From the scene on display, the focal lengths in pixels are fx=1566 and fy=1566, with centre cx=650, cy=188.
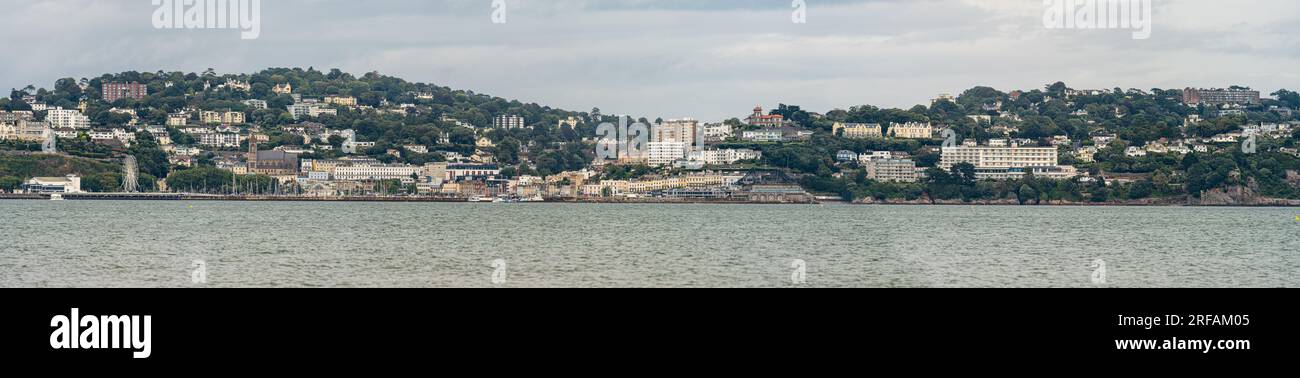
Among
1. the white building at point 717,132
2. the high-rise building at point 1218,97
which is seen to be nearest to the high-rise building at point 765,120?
the white building at point 717,132

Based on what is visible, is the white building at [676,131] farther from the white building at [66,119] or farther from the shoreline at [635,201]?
the white building at [66,119]

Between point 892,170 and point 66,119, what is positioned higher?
point 66,119

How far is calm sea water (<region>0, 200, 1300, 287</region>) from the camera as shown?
28.7m

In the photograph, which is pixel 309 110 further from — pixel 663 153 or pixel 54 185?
pixel 54 185

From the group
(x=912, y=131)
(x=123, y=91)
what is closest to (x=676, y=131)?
(x=912, y=131)

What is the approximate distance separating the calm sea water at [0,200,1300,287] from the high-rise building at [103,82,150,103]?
127064 mm

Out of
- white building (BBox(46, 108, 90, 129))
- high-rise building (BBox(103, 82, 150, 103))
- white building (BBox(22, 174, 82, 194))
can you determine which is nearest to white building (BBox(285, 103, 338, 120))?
high-rise building (BBox(103, 82, 150, 103))

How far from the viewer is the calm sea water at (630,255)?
2873 cm

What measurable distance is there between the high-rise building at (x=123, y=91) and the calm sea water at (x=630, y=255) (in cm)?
12706

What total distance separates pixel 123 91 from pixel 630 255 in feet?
526

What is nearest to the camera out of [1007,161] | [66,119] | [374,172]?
[1007,161]

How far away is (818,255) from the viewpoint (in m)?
37.1

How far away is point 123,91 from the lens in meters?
183
